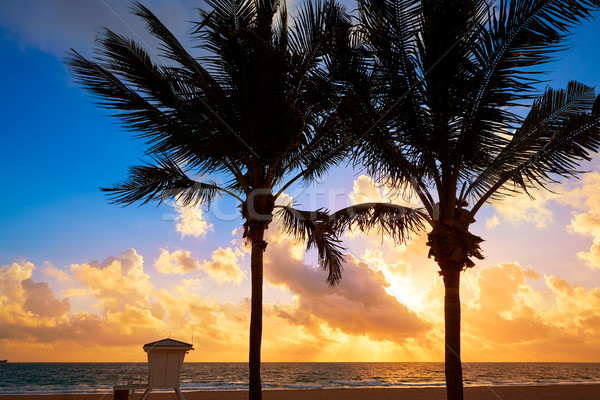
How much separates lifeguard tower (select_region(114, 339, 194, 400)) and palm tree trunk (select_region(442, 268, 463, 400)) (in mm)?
4586

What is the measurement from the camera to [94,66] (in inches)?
281

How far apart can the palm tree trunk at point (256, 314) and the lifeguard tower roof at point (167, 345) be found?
1.30m

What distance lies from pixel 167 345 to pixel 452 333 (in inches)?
195

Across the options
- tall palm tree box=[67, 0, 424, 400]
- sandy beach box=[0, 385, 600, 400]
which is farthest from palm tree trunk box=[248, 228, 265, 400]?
sandy beach box=[0, 385, 600, 400]

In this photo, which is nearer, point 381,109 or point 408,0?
point 408,0

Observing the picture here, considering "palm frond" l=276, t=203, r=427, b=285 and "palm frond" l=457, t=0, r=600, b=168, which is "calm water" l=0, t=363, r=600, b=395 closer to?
"palm frond" l=276, t=203, r=427, b=285

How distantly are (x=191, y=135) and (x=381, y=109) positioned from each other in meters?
3.20

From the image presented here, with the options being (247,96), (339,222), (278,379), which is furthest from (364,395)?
(278,379)

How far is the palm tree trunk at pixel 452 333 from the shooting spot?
6223 millimetres

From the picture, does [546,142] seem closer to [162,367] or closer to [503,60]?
[503,60]

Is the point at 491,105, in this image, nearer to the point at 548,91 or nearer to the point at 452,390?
the point at 548,91

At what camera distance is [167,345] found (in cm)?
794

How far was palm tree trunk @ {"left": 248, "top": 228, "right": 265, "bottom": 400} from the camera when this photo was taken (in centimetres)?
758

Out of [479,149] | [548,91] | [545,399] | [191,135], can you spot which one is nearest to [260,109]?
[191,135]
